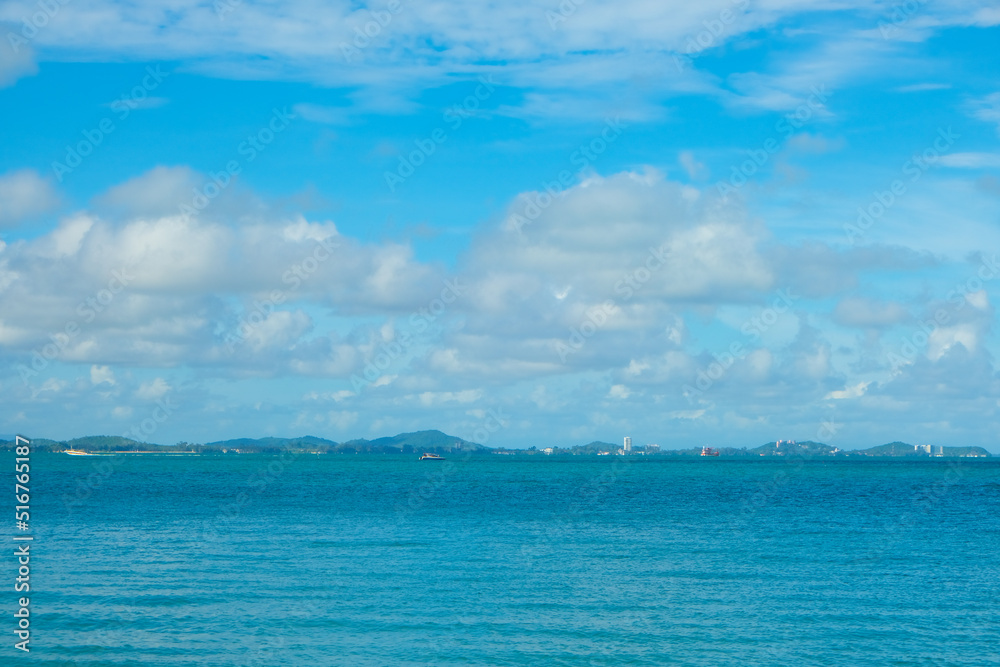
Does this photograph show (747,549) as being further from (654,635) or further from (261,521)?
(261,521)

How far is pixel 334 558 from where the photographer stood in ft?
164

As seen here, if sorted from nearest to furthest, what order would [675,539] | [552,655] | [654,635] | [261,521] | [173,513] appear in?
1. [552,655]
2. [654,635]
3. [675,539]
4. [261,521]
5. [173,513]

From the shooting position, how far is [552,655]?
3108 centimetres

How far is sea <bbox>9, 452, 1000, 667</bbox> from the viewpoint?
31.7 metres

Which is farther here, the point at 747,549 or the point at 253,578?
the point at 747,549

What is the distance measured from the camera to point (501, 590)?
1626 inches

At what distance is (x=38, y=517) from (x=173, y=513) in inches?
431

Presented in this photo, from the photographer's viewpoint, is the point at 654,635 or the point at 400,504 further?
Result: the point at 400,504

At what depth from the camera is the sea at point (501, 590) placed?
104ft

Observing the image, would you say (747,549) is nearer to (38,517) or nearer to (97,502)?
(38,517)

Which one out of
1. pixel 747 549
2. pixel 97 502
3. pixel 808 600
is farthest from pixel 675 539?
pixel 97 502

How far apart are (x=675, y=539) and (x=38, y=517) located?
2006 inches

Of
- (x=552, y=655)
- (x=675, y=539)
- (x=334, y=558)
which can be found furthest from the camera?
(x=675, y=539)

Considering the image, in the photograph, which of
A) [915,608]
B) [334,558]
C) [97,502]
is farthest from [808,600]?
[97,502]
